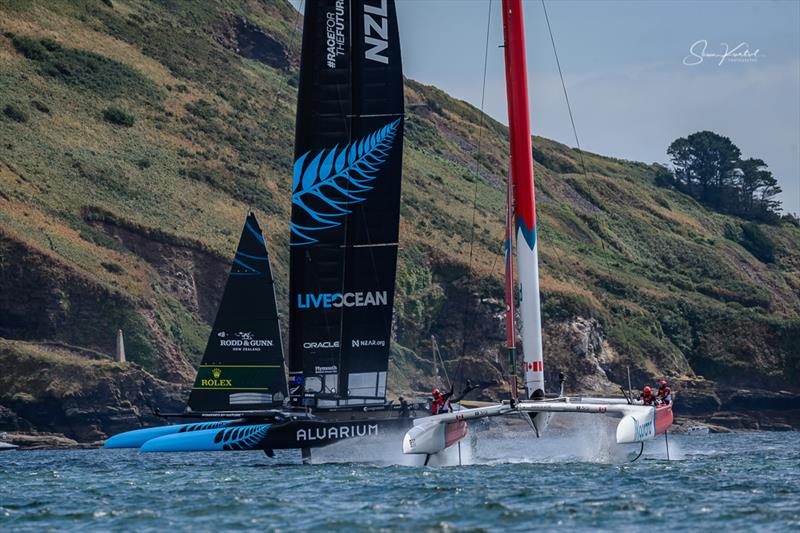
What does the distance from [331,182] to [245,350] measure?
452 cm

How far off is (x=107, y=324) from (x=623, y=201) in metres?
69.9

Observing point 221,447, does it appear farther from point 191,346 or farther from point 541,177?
point 541,177

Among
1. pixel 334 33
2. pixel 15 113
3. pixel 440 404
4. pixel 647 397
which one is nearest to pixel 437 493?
pixel 440 404

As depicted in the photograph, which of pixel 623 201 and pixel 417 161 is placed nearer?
pixel 417 161

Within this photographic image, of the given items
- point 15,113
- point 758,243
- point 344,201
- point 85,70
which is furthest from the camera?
point 758,243

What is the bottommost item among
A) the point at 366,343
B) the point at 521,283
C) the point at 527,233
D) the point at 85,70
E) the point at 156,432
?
the point at 156,432

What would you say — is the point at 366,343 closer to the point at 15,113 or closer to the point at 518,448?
the point at 518,448

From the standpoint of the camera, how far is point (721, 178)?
141500 mm

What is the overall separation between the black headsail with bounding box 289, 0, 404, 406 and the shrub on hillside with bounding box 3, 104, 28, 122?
2030 inches

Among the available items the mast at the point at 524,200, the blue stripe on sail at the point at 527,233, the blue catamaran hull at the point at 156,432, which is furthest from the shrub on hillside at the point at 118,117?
the blue stripe on sail at the point at 527,233

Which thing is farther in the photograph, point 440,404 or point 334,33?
point 334,33

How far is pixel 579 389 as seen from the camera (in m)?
75.4

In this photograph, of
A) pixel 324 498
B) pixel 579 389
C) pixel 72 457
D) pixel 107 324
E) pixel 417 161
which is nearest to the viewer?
pixel 324 498

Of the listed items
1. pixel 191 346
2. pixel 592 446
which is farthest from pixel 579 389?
pixel 592 446
